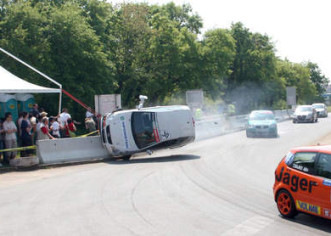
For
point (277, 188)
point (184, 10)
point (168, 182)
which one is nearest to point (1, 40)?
point (168, 182)

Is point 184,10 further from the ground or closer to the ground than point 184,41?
further from the ground

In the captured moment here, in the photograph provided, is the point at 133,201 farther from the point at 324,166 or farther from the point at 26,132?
the point at 26,132

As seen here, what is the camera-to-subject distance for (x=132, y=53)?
164 ft

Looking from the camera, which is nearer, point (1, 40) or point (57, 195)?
point (57, 195)

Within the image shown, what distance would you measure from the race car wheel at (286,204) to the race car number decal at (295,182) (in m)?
0.21

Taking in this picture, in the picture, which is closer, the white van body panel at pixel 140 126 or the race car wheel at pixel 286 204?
the race car wheel at pixel 286 204

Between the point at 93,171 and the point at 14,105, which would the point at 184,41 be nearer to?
the point at 14,105

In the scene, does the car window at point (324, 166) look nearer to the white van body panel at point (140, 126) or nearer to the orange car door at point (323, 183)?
the orange car door at point (323, 183)

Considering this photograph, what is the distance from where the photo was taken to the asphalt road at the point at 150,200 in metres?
7.85

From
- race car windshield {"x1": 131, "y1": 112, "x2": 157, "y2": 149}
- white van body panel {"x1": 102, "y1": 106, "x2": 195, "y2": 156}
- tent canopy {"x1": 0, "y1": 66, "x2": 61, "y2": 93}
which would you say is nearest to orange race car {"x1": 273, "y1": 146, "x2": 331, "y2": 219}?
white van body panel {"x1": 102, "y1": 106, "x2": 195, "y2": 156}

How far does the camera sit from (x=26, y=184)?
524 inches

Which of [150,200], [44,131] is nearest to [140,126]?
[44,131]

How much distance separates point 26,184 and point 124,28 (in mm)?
38517

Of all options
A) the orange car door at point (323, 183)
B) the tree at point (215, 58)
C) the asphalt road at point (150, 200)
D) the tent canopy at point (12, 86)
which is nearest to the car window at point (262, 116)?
the asphalt road at point (150, 200)
